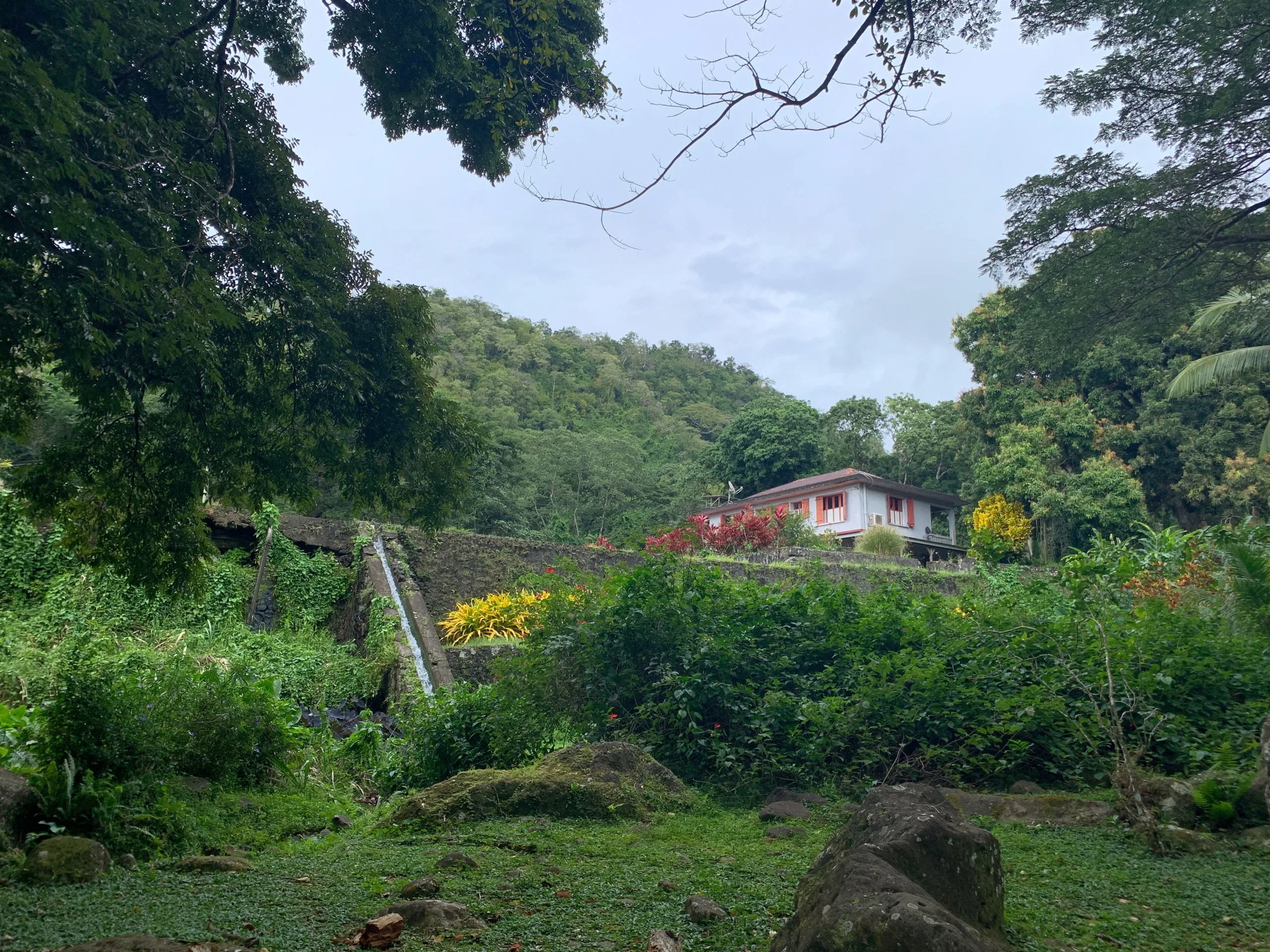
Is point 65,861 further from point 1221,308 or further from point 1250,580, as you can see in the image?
point 1221,308

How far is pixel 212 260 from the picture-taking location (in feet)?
15.4

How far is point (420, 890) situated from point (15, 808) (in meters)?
2.05

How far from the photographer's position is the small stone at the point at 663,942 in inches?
103

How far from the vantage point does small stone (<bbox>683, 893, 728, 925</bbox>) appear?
3.02 m

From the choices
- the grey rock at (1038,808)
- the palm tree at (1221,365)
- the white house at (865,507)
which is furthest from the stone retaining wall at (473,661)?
the white house at (865,507)

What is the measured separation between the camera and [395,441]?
5.42 m

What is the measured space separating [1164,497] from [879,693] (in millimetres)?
25134

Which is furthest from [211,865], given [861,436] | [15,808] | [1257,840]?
[861,436]

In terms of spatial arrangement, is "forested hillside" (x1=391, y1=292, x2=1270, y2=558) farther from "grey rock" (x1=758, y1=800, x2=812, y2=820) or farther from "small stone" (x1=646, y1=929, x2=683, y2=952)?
"small stone" (x1=646, y1=929, x2=683, y2=952)

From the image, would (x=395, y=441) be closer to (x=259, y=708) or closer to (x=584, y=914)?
(x=259, y=708)

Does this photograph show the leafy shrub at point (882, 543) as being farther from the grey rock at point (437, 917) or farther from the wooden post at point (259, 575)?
the grey rock at point (437, 917)

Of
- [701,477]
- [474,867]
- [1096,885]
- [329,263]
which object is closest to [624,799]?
[474,867]

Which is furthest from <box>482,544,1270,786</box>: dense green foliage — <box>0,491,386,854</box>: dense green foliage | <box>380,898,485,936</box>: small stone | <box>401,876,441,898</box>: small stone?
<box>380,898,485,936</box>: small stone

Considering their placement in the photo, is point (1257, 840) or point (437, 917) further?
point (1257, 840)
